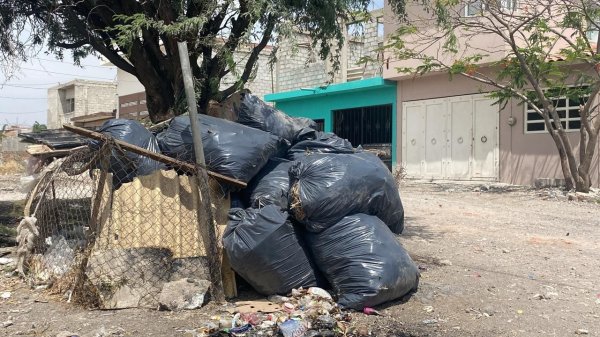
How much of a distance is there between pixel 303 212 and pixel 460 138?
11.9 metres

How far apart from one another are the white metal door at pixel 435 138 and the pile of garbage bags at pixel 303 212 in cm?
1121

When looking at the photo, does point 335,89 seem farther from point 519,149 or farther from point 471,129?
point 519,149

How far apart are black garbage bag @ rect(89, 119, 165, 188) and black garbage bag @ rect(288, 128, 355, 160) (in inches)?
44.6

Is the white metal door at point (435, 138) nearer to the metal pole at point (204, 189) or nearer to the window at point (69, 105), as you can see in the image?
the metal pole at point (204, 189)

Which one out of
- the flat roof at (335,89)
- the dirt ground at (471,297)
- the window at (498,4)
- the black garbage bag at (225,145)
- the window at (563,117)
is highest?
the window at (498,4)

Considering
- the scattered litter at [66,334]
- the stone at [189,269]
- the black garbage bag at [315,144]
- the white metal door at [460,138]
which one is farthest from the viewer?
the white metal door at [460,138]

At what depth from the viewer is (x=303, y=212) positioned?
4223 mm

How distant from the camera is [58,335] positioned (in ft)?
11.8

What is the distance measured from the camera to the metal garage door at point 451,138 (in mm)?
14602

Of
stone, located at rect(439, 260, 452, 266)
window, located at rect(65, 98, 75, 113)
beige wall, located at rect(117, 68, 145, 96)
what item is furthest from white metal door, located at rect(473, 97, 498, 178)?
window, located at rect(65, 98, 75, 113)

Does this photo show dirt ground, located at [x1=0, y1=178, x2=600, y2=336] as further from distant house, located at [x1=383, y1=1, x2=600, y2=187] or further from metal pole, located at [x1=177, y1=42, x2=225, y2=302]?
distant house, located at [x1=383, y1=1, x2=600, y2=187]

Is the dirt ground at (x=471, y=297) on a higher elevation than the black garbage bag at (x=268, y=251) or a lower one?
lower

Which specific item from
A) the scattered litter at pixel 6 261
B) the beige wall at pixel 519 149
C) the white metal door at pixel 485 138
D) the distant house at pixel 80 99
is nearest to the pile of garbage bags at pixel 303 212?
the scattered litter at pixel 6 261

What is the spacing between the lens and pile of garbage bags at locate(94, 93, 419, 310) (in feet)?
13.5
